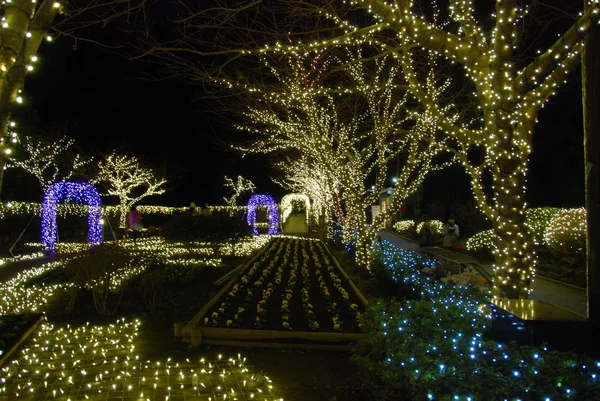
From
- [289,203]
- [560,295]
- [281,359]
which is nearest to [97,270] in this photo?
[281,359]

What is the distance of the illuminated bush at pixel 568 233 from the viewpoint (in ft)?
43.2

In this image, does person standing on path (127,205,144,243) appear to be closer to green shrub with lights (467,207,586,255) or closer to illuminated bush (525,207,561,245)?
green shrub with lights (467,207,586,255)

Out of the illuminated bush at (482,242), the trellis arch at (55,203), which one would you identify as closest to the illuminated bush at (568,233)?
the illuminated bush at (482,242)

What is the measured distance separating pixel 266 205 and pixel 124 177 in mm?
11466

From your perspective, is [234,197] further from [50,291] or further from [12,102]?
[12,102]

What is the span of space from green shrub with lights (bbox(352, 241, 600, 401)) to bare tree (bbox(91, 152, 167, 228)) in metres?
29.6

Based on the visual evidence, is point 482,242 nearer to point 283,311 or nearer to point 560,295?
point 560,295

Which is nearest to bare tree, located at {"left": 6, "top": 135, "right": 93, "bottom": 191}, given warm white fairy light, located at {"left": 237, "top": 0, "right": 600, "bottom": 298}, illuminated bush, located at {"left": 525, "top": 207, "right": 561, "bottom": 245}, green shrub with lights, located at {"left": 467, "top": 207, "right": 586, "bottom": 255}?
green shrub with lights, located at {"left": 467, "top": 207, "right": 586, "bottom": 255}

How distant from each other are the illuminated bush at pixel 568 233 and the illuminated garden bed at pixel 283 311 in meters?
6.26

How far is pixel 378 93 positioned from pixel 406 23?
821 centimetres

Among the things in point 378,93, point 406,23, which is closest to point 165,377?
point 406,23

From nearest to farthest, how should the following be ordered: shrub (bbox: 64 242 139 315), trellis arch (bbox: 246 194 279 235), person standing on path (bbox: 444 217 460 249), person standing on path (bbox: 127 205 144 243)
Answer: shrub (bbox: 64 242 139 315) → person standing on path (bbox: 444 217 460 249) → person standing on path (bbox: 127 205 144 243) → trellis arch (bbox: 246 194 279 235)

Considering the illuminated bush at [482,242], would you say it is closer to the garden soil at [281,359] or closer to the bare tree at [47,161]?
the garden soil at [281,359]

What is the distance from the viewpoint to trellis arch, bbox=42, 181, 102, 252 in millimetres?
18172
